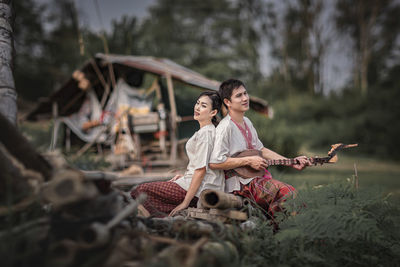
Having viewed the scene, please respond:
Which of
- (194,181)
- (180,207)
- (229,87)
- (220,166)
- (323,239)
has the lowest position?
(323,239)

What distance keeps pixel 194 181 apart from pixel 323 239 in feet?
3.36

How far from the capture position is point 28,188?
1.68 m

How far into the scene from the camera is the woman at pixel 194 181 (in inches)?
101

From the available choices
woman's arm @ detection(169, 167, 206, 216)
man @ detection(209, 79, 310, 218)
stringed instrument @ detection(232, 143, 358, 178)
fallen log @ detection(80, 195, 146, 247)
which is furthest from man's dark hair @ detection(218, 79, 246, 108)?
fallen log @ detection(80, 195, 146, 247)

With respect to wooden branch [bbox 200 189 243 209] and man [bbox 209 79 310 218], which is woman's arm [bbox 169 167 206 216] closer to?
man [bbox 209 79 310 218]

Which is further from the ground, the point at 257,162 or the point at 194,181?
the point at 257,162

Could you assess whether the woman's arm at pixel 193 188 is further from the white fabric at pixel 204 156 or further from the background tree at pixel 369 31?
the background tree at pixel 369 31

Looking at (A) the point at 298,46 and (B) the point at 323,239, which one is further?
(A) the point at 298,46

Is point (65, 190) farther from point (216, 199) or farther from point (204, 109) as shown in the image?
point (204, 109)

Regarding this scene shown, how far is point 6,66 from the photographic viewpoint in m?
2.32

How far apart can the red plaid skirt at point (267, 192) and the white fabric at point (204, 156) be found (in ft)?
0.71

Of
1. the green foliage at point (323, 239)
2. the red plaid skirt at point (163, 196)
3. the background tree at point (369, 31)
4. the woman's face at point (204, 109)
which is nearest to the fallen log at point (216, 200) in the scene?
the green foliage at point (323, 239)

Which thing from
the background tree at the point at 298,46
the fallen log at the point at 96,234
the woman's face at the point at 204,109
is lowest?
the fallen log at the point at 96,234

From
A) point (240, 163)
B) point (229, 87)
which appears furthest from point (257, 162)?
point (229, 87)
